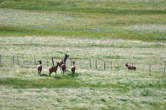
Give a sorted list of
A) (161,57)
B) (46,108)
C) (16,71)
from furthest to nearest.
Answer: (161,57) → (16,71) → (46,108)

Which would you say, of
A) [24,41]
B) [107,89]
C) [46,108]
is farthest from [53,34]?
[46,108]

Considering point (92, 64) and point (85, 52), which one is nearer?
point (92, 64)

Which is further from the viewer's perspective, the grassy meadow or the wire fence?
the wire fence

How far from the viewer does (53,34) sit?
3118 inches

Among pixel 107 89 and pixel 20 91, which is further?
pixel 107 89

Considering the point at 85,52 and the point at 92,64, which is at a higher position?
the point at 85,52

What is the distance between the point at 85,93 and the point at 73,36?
42972 mm

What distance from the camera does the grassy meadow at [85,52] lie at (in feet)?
109

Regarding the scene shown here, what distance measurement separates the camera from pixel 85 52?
2410 inches

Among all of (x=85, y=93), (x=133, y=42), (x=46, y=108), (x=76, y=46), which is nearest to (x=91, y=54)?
(x=76, y=46)

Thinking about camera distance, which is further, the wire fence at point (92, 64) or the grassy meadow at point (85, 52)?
the wire fence at point (92, 64)

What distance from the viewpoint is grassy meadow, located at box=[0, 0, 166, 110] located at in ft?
109

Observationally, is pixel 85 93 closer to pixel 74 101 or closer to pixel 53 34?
pixel 74 101

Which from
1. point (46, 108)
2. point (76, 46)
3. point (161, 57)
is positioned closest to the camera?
point (46, 108)
